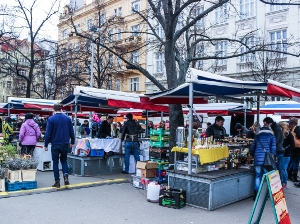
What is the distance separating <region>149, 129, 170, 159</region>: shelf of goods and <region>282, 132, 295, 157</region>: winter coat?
3.19 metres

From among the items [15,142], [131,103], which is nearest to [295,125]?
[131,103]

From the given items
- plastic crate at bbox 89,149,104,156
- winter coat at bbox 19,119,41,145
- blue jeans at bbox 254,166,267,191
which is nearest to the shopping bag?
blue jeans at bbox 254,166,267,191

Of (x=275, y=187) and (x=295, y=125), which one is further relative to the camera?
(x=295, y=125)

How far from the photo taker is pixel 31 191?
7500 millimetres

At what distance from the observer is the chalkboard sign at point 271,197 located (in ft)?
14.5

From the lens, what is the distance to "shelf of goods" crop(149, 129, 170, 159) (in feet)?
28.8

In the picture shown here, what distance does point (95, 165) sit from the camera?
9984mm

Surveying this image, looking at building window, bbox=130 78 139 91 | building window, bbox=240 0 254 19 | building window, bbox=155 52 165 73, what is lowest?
building window, bbox=130 78 139 91

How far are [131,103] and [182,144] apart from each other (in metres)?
2.98

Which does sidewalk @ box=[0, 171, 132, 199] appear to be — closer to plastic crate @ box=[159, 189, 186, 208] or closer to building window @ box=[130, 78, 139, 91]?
plastic crate @ box=[159, 189, 186, 208]

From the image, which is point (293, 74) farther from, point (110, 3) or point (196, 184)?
point (110, 3)

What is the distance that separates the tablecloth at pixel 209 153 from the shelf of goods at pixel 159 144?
161cm

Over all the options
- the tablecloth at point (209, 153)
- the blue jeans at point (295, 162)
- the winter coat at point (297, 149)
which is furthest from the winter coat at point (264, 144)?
the blue jeans at point (295, 162)

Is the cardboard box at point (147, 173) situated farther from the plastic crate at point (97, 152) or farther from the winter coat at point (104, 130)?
the winter coat at point (104, 130)
